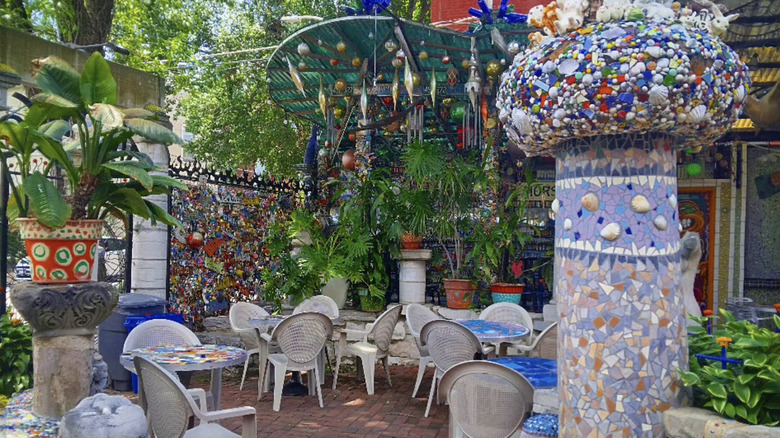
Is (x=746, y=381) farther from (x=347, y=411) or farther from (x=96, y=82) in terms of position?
(x=347, y=411)

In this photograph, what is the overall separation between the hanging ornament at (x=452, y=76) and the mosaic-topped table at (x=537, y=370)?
571 cm

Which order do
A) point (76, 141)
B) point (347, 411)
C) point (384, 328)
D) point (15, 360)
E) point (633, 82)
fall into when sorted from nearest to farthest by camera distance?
1. point (633, 82)
2. point (76, 141)
3. point (15, 360)
4. point (347, 411)
5. point (384, 328)

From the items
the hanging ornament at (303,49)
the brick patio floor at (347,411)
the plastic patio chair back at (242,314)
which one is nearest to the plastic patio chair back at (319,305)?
the plastic patio chair back at (242,314)

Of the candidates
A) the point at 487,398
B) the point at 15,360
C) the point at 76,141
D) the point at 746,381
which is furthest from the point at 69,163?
the point at 746,381

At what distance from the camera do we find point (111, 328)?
7.10m

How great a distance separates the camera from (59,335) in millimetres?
4336

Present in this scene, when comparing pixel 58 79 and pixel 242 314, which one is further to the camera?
pixel 242 314

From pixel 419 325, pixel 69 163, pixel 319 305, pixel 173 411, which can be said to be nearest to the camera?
pixel 173 411

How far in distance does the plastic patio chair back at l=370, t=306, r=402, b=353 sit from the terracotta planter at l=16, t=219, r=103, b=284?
138 inches

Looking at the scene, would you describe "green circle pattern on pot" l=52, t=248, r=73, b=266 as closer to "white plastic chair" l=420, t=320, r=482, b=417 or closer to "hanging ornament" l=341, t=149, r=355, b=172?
"white plastic chair" l=420, t=320, r=482, b=417

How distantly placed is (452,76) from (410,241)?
8.37ft

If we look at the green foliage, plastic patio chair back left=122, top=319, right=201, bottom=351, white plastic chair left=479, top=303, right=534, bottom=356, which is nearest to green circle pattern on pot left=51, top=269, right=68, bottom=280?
plastic patio chair back left=122, top=319, right=201, bottom=351

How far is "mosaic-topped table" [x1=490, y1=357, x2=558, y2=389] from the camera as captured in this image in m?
3.81

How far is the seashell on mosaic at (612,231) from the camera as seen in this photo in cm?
265
